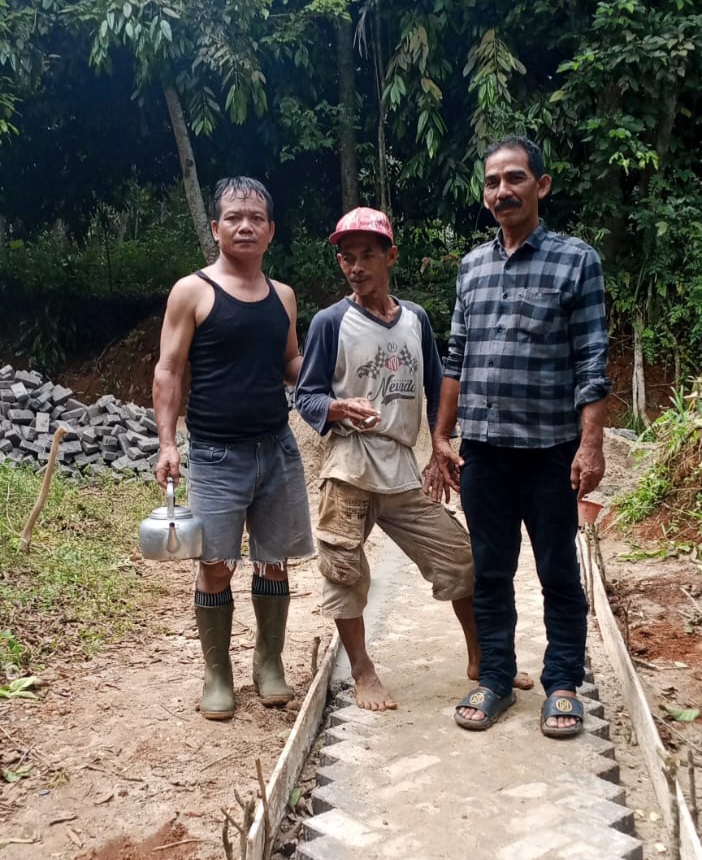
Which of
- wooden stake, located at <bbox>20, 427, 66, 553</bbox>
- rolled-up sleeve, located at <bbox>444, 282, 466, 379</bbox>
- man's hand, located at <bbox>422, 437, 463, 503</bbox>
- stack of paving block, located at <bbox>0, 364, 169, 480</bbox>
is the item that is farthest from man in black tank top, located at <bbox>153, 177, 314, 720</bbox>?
stack of paving block, located at <bbox>0, 364, 169, 480</bbox>

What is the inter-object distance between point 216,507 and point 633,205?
26.9 feet

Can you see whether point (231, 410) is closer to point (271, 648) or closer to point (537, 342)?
point (271, 648)

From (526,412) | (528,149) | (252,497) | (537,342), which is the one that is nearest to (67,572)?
(252,497)

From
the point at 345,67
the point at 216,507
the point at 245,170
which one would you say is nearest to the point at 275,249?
the point at 245,170

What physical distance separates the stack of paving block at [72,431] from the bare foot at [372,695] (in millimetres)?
4865

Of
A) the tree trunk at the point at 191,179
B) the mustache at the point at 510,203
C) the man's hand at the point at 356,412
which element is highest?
the tree trunk at the point at 191,179

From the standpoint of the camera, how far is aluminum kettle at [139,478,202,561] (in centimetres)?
286

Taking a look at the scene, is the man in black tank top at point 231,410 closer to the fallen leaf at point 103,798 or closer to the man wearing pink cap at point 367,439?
the man wearing pink cap at point 367,439

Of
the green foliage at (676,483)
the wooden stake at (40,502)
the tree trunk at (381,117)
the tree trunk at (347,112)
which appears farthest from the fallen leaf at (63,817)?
the tree trunk at (347,112)

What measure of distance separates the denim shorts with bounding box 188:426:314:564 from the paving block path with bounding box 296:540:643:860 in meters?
0.62

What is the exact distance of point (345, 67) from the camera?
34.4 feet

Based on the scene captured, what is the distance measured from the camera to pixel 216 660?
3236 millimetres

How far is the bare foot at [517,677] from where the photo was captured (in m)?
3.11

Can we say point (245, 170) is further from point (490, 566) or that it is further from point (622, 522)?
point (490, 566)
